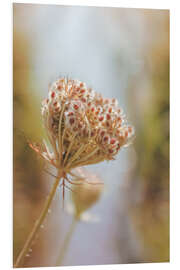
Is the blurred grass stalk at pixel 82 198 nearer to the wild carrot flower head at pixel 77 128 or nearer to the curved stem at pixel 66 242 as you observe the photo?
the curved stem at pixel 66 242

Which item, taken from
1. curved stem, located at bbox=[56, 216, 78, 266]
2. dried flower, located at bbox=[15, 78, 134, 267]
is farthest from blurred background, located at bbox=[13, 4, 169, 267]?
dried flower, located at bbox=[15, 78, 134, 267]

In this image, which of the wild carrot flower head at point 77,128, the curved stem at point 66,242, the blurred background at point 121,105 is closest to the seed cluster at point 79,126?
the wild carrot flower head at point 77,128

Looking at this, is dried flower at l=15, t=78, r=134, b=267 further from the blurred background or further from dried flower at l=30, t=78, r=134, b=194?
the blurred background

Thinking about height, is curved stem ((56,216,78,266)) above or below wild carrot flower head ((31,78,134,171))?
below

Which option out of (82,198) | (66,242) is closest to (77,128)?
(82,198)

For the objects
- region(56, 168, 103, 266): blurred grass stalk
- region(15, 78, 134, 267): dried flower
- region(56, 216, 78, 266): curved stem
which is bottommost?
region(56, 216, 78, 266): curved stem

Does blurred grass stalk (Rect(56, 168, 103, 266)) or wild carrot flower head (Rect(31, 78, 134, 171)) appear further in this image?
blurred grass stalk (Rect(56, 168, 103, 266))
